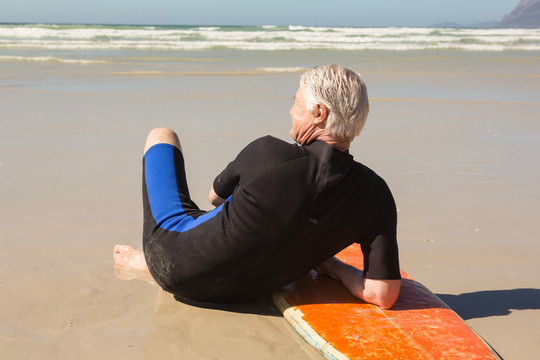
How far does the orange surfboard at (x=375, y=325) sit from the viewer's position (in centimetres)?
230

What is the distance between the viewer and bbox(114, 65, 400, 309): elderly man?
2.27 metres

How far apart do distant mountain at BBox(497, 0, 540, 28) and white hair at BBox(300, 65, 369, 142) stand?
113136 millimetres

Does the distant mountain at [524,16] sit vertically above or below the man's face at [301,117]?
above

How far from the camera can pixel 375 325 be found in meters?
2.49

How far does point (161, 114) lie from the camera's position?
7.62m

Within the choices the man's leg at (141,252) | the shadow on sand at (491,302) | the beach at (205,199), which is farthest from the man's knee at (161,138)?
the shadow on sand at (491,302)

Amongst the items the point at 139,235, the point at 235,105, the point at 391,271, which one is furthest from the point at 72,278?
the point at 235,105

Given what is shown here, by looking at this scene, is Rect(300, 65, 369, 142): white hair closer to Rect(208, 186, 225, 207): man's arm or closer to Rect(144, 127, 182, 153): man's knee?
Rect(208, 186, 225, 207): man's arm

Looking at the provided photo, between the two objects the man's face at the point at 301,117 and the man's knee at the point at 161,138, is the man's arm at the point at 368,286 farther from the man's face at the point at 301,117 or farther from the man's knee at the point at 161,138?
the man's knee at the point at 161,138

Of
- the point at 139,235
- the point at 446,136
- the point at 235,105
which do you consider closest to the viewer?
the point at 139,235

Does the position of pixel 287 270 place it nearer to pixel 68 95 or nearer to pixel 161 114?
pixel 161 114

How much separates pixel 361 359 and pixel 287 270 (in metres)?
0.52

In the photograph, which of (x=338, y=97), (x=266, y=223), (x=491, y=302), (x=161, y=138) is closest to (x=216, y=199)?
(x=266, y=223)

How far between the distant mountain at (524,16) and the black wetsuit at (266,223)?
11307 cm
